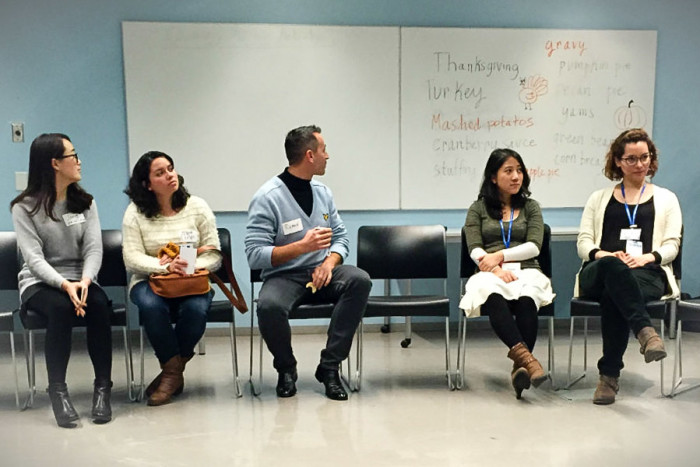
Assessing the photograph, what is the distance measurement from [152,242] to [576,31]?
10.6 ft

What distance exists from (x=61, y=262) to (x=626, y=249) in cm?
281

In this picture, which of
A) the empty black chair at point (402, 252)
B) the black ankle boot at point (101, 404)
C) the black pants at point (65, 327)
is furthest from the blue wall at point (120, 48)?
the black ankle boot at point (101, 404)

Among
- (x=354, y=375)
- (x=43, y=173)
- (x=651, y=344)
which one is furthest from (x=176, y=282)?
(x=651, y=344)

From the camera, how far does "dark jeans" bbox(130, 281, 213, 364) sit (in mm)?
3123

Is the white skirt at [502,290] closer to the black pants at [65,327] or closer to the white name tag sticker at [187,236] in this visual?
the white name tag sticker at [187,236]

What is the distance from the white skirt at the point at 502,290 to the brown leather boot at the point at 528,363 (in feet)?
0.82

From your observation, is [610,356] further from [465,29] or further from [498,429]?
[465,29]

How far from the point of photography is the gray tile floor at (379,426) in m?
2.51

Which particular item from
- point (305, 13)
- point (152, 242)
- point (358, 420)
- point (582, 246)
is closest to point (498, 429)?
point (358, 420)

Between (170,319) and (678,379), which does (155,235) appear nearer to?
(170,319)

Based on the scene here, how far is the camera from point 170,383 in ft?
10.4

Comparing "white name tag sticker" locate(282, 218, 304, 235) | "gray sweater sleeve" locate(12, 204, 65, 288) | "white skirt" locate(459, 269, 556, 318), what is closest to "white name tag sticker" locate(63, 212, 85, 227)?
"gray sweater sleeve" locate(12, 204, 65, 288)

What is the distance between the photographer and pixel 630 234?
3.43 metres

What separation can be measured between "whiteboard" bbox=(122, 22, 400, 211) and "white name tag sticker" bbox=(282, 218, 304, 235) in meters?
1.21
